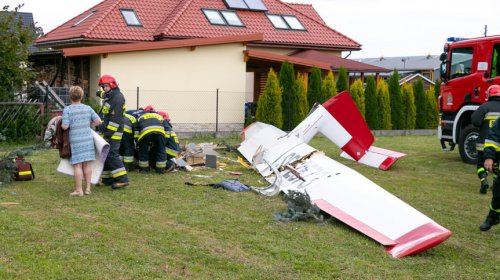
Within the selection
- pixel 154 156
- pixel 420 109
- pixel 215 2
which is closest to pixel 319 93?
pixel 420 109

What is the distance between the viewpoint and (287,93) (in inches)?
876

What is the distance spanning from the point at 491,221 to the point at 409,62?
70633 millimetres

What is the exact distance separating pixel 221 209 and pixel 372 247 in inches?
91.6

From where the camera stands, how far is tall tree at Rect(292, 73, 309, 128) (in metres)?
22.3

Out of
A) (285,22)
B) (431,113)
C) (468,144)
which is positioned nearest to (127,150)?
(468,144)

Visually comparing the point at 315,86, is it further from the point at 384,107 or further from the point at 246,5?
the point at 246,5

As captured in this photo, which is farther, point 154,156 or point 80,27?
point 80,27

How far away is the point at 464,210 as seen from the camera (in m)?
8.97

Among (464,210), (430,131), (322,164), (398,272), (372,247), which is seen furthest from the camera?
(430,131)

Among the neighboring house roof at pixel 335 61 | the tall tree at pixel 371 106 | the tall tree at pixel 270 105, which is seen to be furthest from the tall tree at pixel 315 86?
the neighboring house roof at pixel 335 61

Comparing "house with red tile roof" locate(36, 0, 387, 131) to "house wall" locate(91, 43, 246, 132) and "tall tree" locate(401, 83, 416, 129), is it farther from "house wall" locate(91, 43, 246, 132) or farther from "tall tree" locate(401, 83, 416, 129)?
"tall tree" locate(401, 83, 416, 129)

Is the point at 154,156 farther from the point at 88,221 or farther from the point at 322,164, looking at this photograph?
the point at 88,221

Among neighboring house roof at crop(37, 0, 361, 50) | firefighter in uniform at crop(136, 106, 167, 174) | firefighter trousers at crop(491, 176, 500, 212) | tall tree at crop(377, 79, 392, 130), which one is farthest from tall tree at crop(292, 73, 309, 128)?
firefighter trousers at crop(491, 176, 500, 212)

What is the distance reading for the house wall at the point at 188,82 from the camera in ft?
66.6
